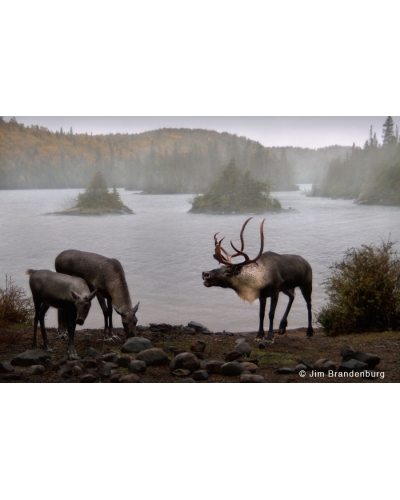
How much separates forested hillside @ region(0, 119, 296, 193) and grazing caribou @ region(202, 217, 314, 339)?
1.11 metres

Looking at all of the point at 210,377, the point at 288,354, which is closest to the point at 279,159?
the point at 288,354

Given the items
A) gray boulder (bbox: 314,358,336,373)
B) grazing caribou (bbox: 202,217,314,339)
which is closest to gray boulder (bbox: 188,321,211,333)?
grazing caribou (bbox: 202,217,314,339)

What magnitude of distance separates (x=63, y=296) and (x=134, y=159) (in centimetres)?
271

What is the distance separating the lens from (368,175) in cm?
1003

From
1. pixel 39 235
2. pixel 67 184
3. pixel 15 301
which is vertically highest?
pixel 67 184

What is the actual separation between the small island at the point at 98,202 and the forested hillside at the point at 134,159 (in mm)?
129

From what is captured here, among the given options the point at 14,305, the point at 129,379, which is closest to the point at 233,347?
the point at 129,379

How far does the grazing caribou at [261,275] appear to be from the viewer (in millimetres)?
9164

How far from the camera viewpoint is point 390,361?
8.57 m

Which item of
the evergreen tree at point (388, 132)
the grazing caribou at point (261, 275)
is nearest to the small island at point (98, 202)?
the grazing caribou at point (261, 275)

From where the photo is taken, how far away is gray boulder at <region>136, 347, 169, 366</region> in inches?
335

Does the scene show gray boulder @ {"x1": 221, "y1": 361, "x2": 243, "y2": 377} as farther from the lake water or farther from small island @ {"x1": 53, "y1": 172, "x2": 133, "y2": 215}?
small island @ {"x1": 53, "y1": 172, "x2": 133, "y2": 215}

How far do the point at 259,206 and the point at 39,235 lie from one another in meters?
3.31

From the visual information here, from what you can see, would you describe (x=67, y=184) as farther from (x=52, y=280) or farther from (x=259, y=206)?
(x=259, y=206)
